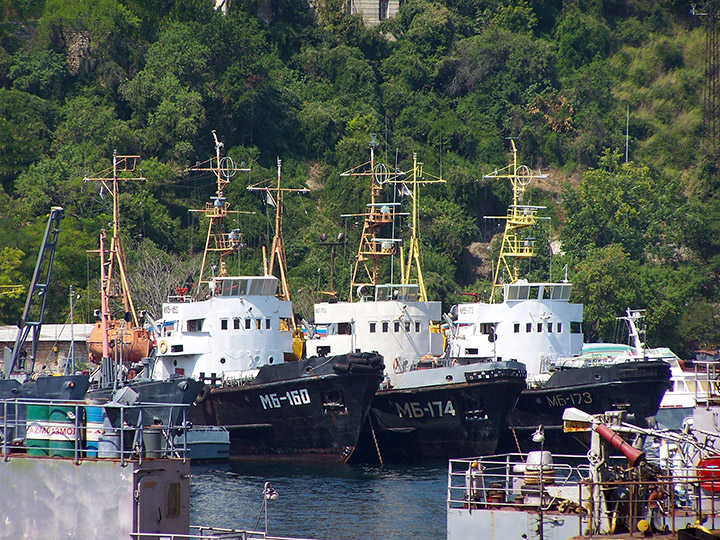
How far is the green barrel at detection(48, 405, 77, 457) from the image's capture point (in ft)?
62.5

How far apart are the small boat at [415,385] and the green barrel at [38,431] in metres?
27.3

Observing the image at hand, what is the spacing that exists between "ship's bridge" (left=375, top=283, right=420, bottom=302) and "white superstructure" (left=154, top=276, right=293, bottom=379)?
192 inches

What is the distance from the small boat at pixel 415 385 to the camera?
4562cm

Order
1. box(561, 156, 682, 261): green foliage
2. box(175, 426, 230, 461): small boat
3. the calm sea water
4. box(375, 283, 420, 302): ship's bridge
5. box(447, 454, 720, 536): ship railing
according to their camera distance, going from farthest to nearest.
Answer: box(561, 156, 682, 261): green foliage < box(375, 283, 420, 302): ship's bridge < box(175, 426, 230, 461): small boat < the calm sea water < box(447, 454, 720, 536): ship railing

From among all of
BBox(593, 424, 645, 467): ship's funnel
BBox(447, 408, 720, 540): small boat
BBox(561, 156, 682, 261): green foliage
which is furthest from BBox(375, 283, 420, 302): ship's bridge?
BBox(593, 424, 645, 467): ship's funnel

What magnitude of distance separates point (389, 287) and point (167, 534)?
33885 millimetres

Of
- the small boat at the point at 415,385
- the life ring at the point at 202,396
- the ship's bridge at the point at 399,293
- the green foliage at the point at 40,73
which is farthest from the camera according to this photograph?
the green foliage at the point at 40,73

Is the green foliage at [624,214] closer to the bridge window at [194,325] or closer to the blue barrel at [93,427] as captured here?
the bridge window at [194,325]

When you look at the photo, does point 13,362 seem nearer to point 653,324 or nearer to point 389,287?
point 389,287

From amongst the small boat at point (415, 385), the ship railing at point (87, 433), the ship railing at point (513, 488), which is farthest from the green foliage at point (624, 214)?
the ship railing at point (87, 433)

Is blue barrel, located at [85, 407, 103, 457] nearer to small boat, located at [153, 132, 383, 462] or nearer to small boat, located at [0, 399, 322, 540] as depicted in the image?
small boat, located at [0, 399, 322, 540]

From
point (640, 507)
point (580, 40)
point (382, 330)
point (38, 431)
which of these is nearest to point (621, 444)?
point (640, 507)

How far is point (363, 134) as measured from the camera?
88.1m

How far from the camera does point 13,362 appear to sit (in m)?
48.0
